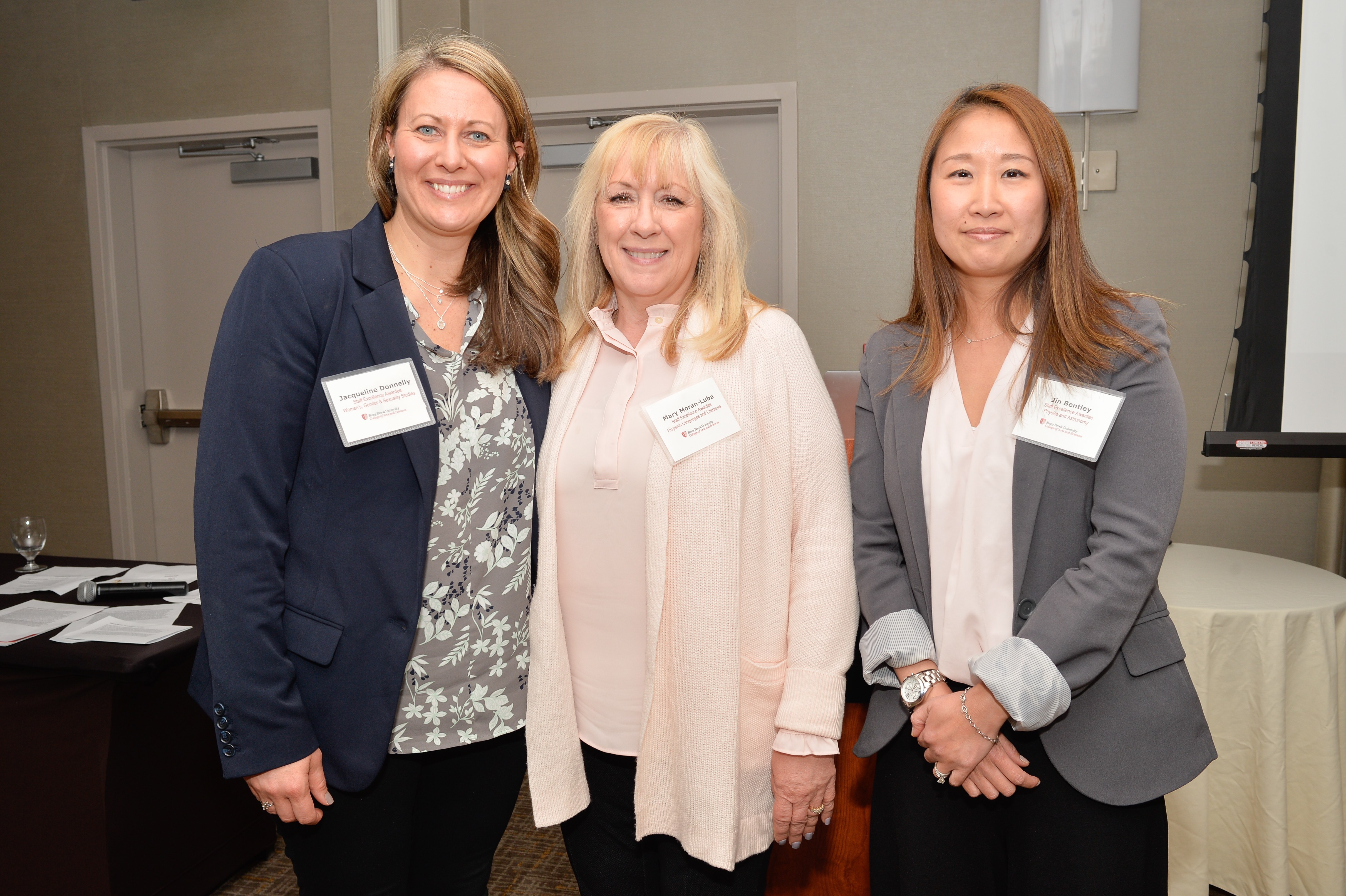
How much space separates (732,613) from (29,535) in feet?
7.12

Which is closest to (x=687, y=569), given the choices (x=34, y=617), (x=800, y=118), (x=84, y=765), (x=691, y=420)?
(x=691, y=420)

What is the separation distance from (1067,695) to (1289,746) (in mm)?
1425

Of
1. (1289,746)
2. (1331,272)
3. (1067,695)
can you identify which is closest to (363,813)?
(1067,695)

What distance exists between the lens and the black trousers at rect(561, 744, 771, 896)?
4.24 ft

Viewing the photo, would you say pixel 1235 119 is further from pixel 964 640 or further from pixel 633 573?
pixel 633 573

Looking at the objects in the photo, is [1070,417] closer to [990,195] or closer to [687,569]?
[990,195]

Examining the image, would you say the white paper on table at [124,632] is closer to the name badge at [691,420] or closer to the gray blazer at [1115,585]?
the name badge at [691,420]

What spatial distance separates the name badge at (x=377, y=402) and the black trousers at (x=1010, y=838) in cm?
85

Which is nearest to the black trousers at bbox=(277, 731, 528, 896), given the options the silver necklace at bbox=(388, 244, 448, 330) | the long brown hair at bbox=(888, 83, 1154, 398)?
the silver necklace at bbox=(388, 244, 448, 330)

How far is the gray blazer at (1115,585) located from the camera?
3.53ft

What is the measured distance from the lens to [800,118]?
335cm

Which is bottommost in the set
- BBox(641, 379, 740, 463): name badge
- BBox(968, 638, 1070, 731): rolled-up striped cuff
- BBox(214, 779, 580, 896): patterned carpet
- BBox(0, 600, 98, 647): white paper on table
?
BBox(214, 779, 580, 896): patterned carpet

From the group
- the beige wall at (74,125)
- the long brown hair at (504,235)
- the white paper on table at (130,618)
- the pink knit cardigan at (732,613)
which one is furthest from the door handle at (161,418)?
the pink knit cardigan at (732,613)

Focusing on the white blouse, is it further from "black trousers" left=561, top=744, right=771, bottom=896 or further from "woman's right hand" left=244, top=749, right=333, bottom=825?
"woman's right hand" left=244, top=749, right=333, bottom=825
